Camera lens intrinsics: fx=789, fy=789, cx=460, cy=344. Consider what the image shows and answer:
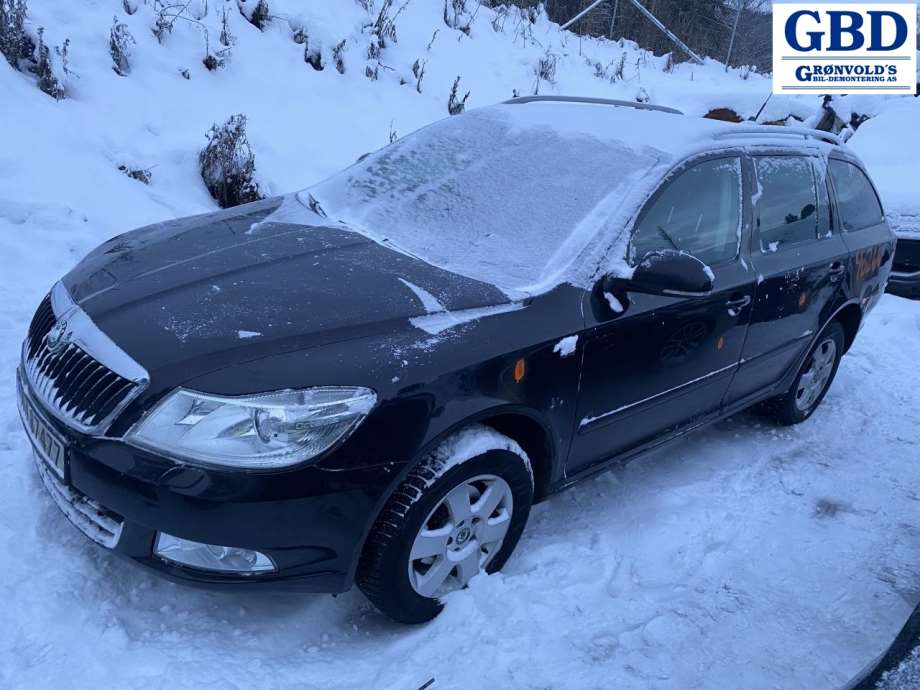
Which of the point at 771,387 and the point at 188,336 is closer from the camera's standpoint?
the point at 188,336

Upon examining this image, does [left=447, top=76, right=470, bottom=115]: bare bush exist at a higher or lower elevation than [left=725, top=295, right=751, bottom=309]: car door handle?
higher

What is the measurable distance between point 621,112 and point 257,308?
2.13m

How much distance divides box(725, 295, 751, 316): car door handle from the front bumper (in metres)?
1.86

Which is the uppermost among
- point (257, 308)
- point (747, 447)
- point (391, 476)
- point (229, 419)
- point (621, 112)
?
point (621, 112)

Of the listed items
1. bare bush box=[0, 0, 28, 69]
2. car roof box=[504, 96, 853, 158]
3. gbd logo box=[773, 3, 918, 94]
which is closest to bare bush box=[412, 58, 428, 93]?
bare bush box=[0, 0, 28, 69]

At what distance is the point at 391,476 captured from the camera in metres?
2.31

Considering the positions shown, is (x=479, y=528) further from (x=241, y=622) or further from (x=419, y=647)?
(x=241, y=622)

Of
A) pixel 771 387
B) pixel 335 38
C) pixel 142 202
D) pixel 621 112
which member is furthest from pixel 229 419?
pixel 335 38

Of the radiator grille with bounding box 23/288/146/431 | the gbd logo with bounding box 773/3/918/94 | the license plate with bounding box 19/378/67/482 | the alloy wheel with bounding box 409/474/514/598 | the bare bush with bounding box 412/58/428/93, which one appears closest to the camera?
the radiator grille with bounding box 23/288/146/431

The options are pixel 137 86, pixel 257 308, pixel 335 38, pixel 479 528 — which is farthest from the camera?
pixel 335 38

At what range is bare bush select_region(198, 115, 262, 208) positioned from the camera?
20.2 feet

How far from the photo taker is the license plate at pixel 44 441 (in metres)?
2.38

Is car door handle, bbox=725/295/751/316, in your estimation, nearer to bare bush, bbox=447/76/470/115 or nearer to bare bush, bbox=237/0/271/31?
bare bush, bbox=447/76/470/115

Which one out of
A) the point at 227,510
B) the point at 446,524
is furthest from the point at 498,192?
the point at 227,510
